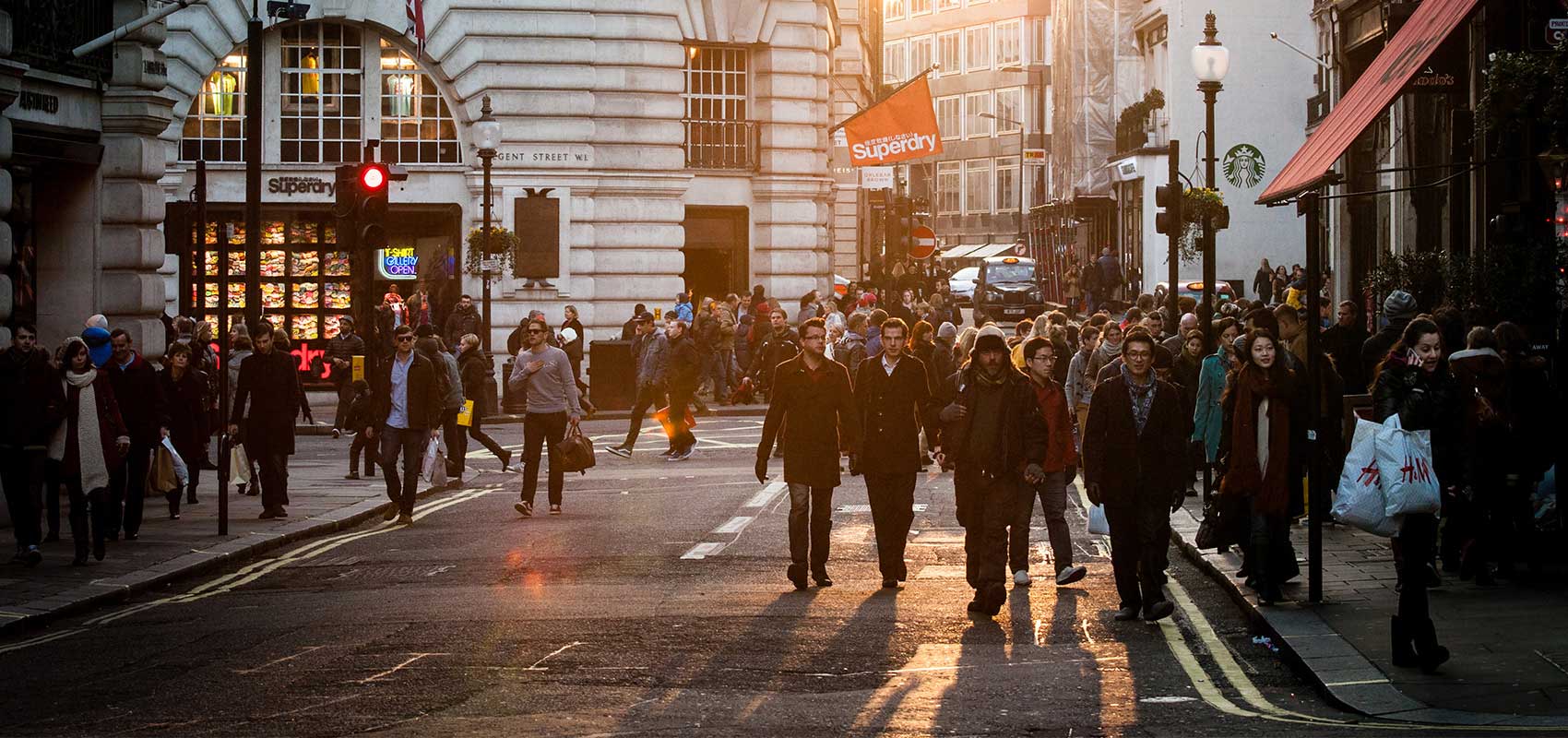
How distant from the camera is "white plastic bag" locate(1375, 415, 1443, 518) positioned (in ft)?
32.5

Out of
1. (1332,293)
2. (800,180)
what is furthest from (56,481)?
(800,180)

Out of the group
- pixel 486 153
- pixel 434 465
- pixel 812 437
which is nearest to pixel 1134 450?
pixel 812 437

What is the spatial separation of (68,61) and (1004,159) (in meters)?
86.6

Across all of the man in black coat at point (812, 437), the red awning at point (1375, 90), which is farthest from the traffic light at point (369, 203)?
the red awning at point (1375, 90)

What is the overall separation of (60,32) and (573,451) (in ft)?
22.3

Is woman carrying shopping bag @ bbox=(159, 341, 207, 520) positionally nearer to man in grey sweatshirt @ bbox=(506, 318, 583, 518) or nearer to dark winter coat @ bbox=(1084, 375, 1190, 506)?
man in grey sweatshirt @ bbox=(506, 318, 583, 518)

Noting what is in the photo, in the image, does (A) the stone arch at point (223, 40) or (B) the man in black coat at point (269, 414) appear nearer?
(B) the man in black coat at point (269, 414)

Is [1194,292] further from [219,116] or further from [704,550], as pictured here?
[704,550]

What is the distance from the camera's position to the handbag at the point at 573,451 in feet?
58.5

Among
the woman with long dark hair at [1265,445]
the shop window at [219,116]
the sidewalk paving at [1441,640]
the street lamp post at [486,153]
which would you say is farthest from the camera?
the shop window at [219,116]

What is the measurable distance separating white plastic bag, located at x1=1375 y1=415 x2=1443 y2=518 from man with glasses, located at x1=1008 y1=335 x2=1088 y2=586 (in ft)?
10.4

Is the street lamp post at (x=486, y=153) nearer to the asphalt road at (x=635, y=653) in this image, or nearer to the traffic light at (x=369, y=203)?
the traffic light at (x=369, y=203)

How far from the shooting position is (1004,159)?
341ft

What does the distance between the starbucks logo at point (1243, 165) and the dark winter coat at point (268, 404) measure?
35.4 metres
